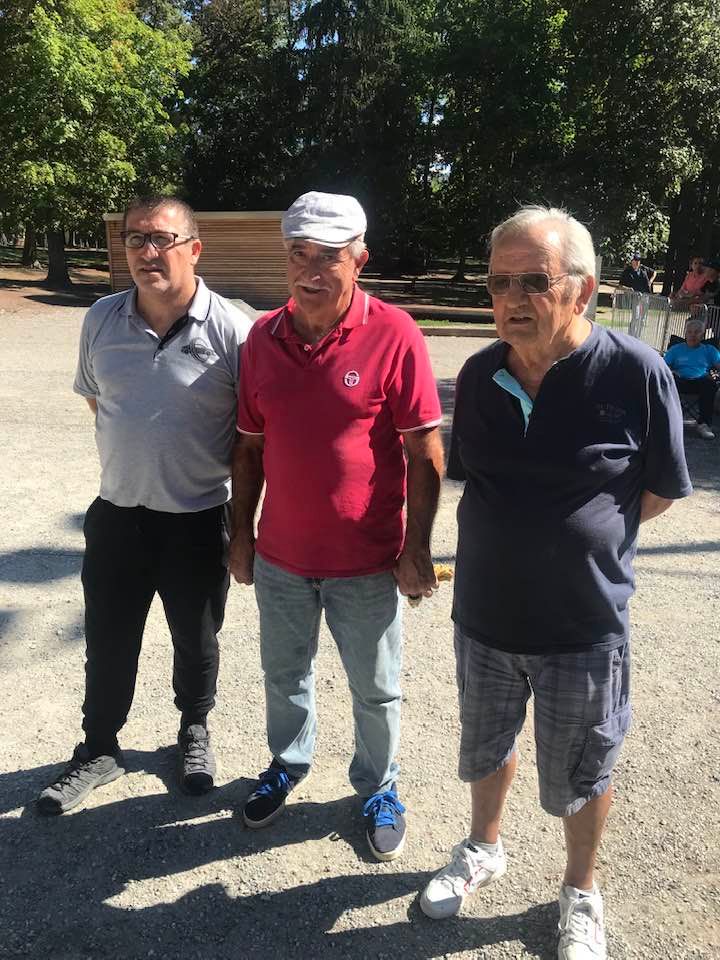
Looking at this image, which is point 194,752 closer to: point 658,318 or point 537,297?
point 537,297

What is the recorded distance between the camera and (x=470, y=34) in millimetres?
24969

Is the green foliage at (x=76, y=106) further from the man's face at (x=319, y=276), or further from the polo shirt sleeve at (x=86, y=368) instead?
the man's face at (x=319, y=276)

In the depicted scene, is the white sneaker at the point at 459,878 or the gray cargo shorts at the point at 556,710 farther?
the white sneaker at the point at 459,878

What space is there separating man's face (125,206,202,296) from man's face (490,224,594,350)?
3.54 feet

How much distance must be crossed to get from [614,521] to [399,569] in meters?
0.71

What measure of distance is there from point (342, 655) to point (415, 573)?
16.1 inches

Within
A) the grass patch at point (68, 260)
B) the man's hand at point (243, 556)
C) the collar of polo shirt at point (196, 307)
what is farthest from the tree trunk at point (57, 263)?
the man's hand at point (243, 556)

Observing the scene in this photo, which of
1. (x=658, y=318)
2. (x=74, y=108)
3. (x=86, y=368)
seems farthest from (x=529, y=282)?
(x=74, y=108)

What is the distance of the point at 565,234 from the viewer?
6.42 ft

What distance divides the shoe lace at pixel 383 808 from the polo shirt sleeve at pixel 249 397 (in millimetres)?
1277

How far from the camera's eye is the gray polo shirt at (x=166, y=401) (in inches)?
102

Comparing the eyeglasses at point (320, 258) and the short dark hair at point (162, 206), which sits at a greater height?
the short dark hair at point (162, 206)

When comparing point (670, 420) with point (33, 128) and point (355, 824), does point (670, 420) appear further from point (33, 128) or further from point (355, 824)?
point (33, 128)

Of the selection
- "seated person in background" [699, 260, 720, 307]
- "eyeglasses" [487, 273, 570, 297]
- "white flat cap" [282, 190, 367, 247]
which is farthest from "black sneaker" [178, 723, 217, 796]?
"seated person in background" [699, 260, 720, 307]
